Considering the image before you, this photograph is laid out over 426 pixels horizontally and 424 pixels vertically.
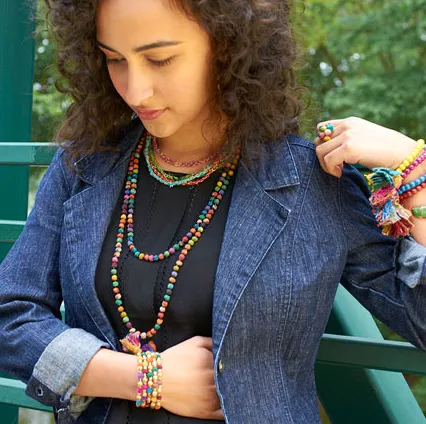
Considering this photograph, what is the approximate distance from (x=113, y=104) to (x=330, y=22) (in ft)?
23.5

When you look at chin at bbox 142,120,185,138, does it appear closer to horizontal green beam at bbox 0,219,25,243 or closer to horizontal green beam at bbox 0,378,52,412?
horizontal green beam at bbox 0,219,25,243

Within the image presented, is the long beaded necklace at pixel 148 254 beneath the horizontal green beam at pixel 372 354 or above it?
above

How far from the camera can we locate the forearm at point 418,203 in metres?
1.62

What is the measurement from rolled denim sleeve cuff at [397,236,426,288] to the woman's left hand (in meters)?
0.16

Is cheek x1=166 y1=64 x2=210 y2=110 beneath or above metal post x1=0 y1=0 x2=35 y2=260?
above

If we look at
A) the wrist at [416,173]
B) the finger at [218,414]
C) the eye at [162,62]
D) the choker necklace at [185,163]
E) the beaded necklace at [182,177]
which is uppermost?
the eye at [162,62]

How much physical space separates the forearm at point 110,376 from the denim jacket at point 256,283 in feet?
0.06

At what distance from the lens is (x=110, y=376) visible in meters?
1.61

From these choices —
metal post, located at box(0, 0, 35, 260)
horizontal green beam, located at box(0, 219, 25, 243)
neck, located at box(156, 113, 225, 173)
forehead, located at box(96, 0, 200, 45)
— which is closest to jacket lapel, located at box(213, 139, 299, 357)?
neck, located at box(156, 113, 225, 173)

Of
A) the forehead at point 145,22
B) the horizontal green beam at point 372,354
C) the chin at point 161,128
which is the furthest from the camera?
the horizontal green beam at point 372,354

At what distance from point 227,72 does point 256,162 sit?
21 centimetres

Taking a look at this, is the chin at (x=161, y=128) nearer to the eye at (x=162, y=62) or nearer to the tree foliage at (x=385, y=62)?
the eye at (x=162, y=62)

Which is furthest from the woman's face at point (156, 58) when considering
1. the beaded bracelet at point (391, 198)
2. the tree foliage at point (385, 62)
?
the tree foliage at point (385, 62)

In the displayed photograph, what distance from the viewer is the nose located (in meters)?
1.59
